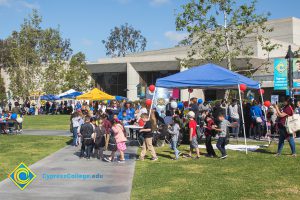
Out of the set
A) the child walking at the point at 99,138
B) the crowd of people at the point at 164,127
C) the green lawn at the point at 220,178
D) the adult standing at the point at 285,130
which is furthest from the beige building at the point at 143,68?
the green lawn at the point at 220,178

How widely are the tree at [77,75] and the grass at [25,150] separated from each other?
33650mm

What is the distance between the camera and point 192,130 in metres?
12.1

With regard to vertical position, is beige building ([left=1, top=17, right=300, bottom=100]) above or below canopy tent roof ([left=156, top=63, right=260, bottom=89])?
above

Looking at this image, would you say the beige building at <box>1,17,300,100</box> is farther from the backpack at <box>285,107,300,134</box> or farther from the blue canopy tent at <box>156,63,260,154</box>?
the backpack at <box>285,107,300,134</box>

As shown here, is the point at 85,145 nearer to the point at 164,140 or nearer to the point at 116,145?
the point at 116,145

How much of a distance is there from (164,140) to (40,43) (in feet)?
119

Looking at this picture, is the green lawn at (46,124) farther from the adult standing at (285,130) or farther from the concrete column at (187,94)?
the concrete column at (187,94)

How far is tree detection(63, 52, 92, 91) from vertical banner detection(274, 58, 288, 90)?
108 feet

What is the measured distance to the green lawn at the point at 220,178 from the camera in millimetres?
7875

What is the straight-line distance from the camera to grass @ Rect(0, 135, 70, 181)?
11594 mm

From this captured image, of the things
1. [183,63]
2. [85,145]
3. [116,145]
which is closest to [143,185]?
[116,145]

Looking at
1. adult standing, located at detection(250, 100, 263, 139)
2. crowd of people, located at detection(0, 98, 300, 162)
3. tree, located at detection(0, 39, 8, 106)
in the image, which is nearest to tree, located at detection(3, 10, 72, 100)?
tree, located at detection(0, 39, 8, 106)

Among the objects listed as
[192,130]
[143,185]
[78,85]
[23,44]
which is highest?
[23,44]

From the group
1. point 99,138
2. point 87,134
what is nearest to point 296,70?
point 99,138
